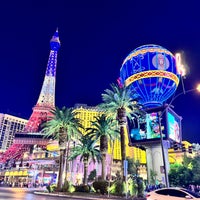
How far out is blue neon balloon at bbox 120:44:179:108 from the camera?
54281 mm

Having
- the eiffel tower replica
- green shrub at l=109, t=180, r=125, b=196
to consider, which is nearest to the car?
green shrub at l=109, t=180, r=125, b=196

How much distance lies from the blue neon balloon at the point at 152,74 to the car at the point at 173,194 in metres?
42.4

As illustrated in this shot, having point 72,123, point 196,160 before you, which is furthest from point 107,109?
point 196,160

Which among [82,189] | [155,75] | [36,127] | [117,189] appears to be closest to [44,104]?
[36,127]

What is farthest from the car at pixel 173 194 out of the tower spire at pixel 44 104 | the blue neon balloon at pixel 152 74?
the tower spire at pixel 44 104

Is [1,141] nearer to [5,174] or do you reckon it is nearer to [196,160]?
[5,174]

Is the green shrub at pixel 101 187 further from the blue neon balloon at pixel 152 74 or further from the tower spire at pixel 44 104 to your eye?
the tower spire at pixel 44 104

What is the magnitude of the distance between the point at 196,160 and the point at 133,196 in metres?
38.2

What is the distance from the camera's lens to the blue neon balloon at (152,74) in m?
54.3

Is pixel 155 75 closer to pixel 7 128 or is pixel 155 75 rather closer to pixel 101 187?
pixel 101 187

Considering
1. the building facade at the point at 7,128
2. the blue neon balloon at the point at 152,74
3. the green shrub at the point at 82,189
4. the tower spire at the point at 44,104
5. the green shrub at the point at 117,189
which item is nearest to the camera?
the green shrub at the point at 117,189

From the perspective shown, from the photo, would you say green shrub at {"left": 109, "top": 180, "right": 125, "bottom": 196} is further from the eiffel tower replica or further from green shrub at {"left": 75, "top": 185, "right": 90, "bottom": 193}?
the eiffel tower replica

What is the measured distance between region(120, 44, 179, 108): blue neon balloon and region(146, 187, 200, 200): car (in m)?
42.4

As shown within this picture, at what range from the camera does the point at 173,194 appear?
38.7 feet
